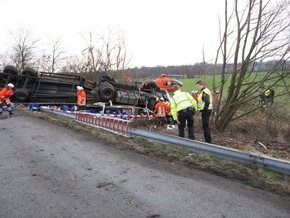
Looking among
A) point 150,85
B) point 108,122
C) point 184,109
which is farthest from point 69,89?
point 184,109

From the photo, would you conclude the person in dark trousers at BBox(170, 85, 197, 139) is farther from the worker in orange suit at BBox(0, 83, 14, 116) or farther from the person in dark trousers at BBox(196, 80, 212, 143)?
the worker in orange suit at BBox(0, 83, 14, 116)

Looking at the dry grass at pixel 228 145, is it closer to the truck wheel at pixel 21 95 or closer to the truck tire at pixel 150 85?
the truck wheel at pixel 21 95

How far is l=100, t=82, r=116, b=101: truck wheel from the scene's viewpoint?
508 inches

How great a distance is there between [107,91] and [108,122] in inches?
185

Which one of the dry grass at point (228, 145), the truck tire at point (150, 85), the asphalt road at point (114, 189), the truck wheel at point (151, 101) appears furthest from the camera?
the truck tire at point (150, 85)

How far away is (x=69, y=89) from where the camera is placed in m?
14.2

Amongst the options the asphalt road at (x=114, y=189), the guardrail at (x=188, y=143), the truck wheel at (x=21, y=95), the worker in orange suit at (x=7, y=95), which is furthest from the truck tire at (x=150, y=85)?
the asphalt road at (x=114, y=189)

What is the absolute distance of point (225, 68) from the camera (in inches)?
340

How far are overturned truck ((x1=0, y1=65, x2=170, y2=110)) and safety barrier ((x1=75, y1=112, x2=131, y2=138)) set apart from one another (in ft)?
10.8

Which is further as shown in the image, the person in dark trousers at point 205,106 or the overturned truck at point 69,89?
the overturned truck at point 69,89

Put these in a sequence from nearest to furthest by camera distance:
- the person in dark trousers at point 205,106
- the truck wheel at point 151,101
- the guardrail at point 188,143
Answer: the guardrail at point 188,143
the person in dark trousers at point 205,106
the truck wheel at point 151,101

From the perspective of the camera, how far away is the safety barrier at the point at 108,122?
774cm

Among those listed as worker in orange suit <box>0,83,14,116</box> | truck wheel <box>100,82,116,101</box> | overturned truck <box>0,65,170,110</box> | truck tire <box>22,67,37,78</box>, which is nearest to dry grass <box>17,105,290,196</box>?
truck wheel <box>100,82,116,101</box>

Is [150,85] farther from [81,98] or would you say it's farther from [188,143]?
[188,143]
